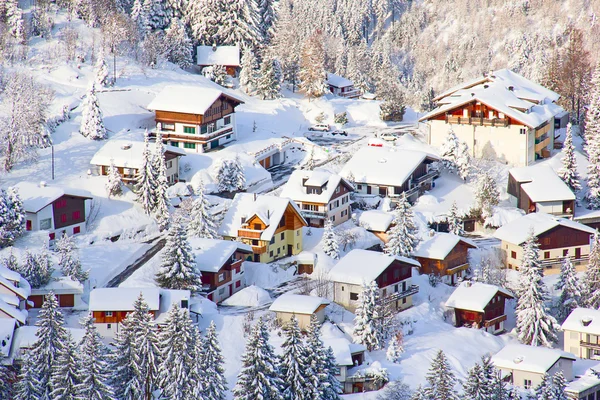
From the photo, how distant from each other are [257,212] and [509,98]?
39.4m

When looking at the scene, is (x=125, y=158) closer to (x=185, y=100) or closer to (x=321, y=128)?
(x=185, y=100)

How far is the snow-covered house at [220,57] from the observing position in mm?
131750

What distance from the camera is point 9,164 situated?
3688 inches

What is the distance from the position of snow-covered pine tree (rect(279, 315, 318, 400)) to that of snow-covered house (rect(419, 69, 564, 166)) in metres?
55.9

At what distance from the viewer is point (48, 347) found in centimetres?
5888

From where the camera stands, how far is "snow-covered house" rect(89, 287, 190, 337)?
6981 cm

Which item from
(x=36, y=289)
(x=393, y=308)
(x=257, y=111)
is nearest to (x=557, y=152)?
(x=257, y=111)

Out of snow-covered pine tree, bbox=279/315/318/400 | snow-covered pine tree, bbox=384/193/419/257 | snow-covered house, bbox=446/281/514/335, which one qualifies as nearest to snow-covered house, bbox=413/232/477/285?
snow-covered pine tree, bbox=384/193/419/257

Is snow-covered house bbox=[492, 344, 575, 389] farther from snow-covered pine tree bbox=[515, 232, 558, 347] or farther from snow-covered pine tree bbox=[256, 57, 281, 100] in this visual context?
snow-covered pine tree bbox=[256, 57, 281, 100]

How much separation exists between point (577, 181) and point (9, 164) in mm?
54242

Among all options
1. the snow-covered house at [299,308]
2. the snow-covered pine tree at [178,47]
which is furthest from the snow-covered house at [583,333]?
the snow-covered pine tree at [178,47]

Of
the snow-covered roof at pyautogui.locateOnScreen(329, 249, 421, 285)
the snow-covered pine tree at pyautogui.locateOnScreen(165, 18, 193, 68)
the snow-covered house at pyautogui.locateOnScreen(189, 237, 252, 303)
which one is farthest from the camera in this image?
the snow-covered pine tree at pyautogui.locateOnScreen(165, 18, 193, 68)

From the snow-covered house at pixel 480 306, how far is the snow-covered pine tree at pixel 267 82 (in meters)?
49.6

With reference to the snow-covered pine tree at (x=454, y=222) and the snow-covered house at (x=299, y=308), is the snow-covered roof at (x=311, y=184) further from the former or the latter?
the snow-covered house at (x=299, y=308)
